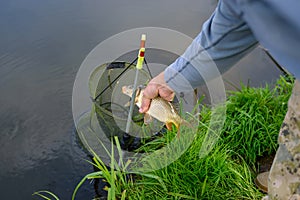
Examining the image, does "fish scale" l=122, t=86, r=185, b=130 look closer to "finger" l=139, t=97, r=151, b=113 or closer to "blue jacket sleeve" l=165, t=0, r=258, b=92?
"finger" l=139, t=97, r=151, b=113

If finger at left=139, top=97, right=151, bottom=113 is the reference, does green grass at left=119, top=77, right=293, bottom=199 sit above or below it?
below

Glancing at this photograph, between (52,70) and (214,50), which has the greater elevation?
(52,70)

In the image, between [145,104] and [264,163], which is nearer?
[145,104]

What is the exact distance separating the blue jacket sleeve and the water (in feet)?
4.08

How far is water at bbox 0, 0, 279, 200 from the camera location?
2.45m

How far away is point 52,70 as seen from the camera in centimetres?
312

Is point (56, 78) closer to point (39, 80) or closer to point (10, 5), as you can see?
point (39, 80)

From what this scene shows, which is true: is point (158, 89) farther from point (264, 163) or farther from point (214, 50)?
point (264, 163)

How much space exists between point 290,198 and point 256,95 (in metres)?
1.42

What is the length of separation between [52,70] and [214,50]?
7.05 ft

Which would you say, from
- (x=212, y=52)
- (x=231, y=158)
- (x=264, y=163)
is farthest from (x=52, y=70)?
(x=212, y=52)

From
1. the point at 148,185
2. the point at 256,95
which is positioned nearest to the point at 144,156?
the point at 148,185

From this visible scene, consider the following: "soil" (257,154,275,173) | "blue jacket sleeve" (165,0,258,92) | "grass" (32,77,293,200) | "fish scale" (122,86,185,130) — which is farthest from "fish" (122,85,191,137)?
"soil" (257,154,275,173)

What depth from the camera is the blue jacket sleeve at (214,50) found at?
108 cm
